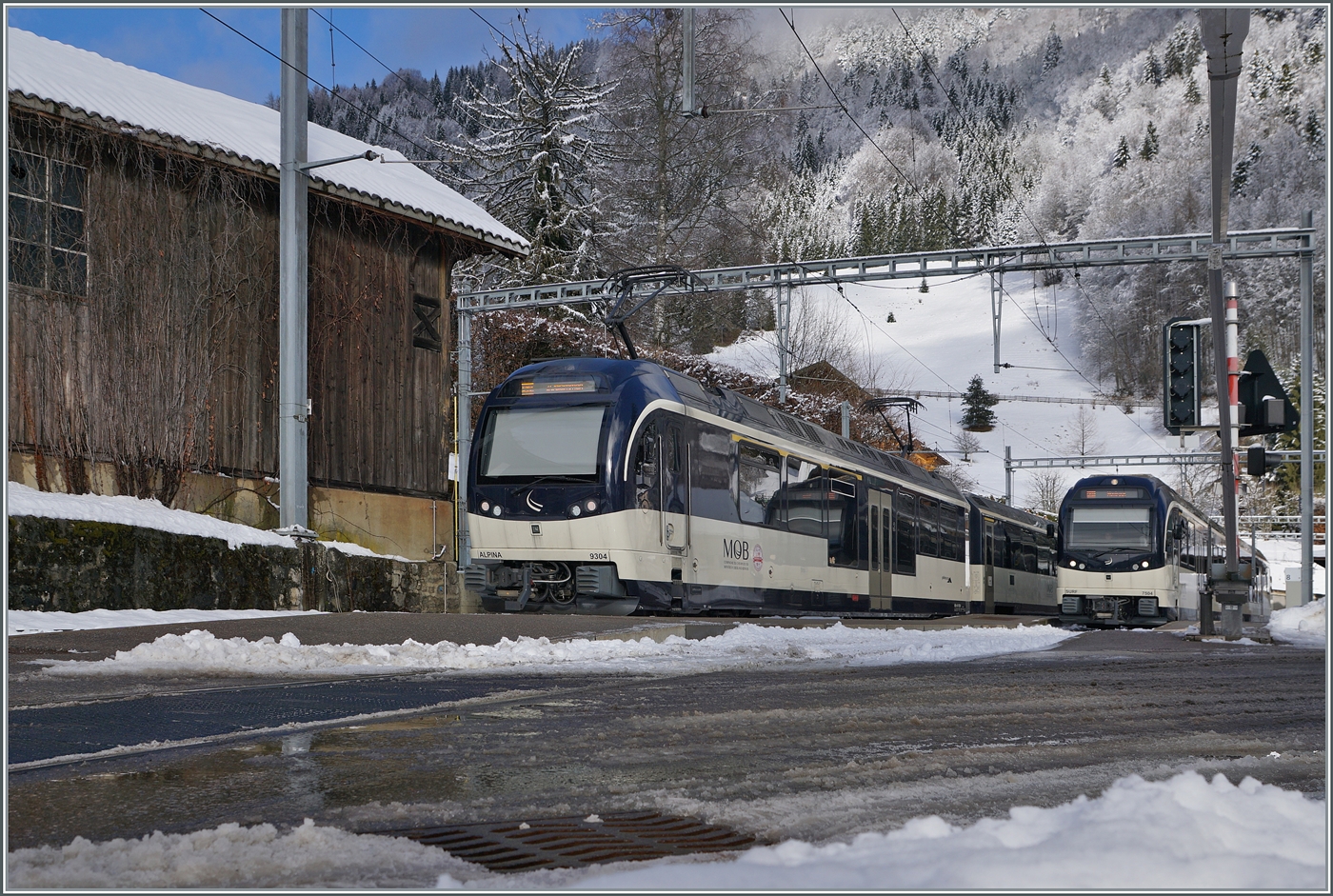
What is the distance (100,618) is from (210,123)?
9.22m

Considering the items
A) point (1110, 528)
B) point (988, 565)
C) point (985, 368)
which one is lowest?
point (988, 565)

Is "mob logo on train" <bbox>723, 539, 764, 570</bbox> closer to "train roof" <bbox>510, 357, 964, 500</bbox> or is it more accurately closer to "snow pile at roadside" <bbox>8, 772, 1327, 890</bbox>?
"train roof" <bbox>510, 357, 964, 500</bbox>

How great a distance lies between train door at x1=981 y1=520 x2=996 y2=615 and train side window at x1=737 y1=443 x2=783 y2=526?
13.1m

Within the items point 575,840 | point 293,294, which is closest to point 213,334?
point 293,294

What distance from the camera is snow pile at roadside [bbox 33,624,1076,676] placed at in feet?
30.9

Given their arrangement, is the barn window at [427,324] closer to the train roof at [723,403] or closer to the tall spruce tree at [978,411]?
the train roof at [723,403]

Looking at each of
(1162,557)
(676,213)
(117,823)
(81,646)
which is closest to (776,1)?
(117,823)

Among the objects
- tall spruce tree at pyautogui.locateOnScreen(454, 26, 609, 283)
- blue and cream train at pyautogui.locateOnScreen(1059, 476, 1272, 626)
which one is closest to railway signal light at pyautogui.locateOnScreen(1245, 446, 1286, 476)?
blue and cream train at pyautogui.locateOnScreen(1059, 476, 1272, 626)

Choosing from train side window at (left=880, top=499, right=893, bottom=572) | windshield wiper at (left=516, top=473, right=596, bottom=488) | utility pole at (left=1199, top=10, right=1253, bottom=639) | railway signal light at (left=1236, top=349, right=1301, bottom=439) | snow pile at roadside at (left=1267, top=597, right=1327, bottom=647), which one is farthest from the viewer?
train side window at (left=880, top=499, right=893, bottom=572)

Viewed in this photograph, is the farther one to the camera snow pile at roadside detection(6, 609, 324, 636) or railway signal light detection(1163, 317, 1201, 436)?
railway signal light detection(1163, 317, 1201, 436)

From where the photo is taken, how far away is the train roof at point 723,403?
1623cm

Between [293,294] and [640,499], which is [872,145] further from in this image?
[640,499]

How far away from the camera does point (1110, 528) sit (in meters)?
26.8

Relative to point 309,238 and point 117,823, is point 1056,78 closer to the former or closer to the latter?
point 309,238
